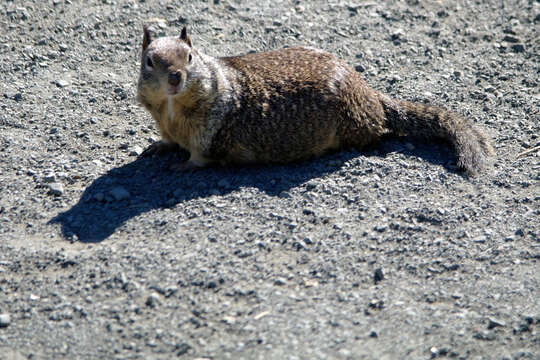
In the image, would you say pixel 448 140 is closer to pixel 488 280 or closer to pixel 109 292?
pixel 488 280

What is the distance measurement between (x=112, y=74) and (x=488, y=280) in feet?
15.0

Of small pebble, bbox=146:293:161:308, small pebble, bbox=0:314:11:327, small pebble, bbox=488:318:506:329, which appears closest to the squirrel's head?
small pebble, bbox=146:293:161:308

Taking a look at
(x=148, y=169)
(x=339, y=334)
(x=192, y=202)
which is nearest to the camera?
(x=339, y=334)

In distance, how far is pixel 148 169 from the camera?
6316 mm

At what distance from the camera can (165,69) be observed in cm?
574

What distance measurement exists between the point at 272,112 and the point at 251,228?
4.01ft

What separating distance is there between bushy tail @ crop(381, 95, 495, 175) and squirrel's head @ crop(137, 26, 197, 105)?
6.28ft

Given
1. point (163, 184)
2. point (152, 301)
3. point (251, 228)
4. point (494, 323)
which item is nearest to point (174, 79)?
point (163, 184)

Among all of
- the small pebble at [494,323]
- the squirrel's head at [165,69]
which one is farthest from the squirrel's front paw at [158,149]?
the small pebble at [494,323]

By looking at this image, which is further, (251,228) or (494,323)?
(251,228)

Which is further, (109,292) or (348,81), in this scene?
(348,81)

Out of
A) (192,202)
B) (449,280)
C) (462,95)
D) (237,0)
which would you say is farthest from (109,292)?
(237,0)

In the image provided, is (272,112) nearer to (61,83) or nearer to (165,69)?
(165,69)

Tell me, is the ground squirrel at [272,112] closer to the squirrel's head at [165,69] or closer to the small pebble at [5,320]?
the squirrel's head at [165,69]
